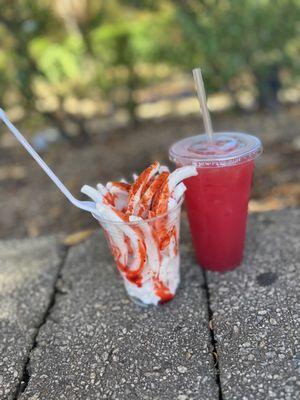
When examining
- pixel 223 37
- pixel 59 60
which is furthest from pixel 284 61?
pixel 59 60

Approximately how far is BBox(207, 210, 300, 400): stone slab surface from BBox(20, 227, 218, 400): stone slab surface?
0.08m

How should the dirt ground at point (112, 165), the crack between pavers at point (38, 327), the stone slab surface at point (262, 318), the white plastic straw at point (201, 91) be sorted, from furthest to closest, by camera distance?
the dirt ground at point (112, 165)
the white plastic straw at point (201, 91)
the crack between pavers at point (38, 327)
the stone slab surface at point (262, 318)

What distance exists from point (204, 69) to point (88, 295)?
8.48 feet

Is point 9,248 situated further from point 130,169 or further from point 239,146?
point 239,146

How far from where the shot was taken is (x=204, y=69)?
13.2 feet

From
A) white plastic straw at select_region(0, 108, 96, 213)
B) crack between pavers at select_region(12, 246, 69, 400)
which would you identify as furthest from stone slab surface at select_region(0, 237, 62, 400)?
white plastic straw at select_region(0, 108, 96, 213)

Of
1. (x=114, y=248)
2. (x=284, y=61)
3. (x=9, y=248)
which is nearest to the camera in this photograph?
(x=114, y=248)

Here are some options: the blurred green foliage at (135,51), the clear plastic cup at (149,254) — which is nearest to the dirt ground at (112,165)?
the blurred green foliage at (135,51)

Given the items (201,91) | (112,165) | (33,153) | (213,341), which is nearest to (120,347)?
(213,341)

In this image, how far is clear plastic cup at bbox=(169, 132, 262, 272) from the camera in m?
1.93

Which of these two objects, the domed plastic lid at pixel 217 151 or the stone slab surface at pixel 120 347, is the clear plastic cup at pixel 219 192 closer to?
the domed plastic lid at pixel 217 151

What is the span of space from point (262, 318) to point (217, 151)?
75 cm

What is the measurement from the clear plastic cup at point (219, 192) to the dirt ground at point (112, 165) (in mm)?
702

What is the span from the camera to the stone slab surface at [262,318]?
1.61 meters
